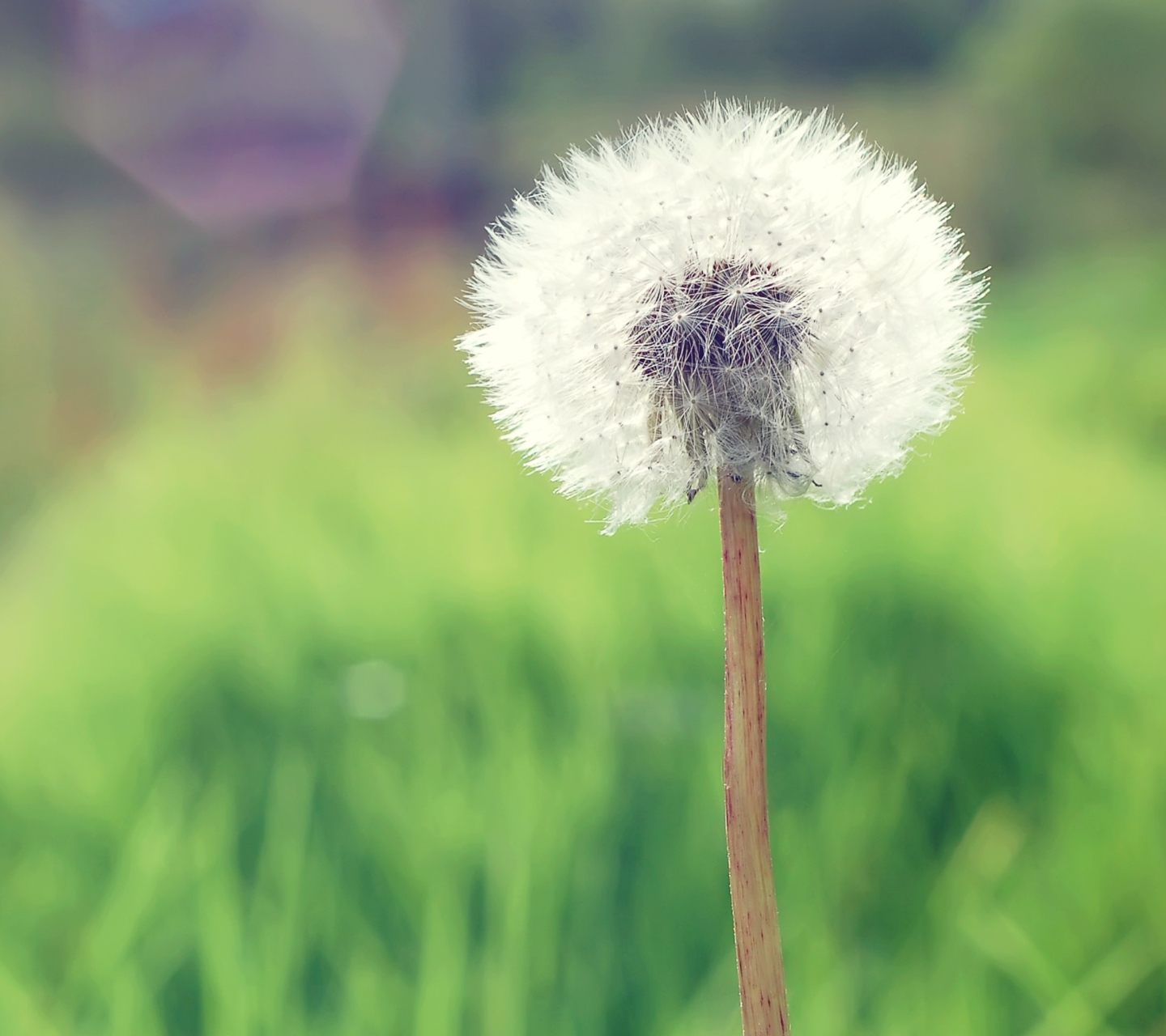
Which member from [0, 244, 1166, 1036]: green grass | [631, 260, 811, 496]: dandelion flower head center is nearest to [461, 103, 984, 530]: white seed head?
[631, 260, 811, 496]: dandelion flower head center

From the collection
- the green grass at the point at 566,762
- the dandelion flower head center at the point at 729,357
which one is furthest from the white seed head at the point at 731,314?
the green grass at the point at 566,762

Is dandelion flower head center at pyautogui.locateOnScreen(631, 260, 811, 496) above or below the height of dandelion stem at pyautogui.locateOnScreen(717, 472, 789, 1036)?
above

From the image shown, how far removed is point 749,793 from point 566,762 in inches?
15.6

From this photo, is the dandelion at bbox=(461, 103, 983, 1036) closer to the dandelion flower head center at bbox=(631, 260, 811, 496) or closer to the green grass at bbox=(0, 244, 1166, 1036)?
the dandelion flower head center at bbox=(631, 260, 811, 496)

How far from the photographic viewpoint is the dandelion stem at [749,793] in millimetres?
286

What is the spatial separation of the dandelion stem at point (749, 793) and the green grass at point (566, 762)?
28 cm

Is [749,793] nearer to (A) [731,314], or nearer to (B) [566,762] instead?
(A) [731,314]

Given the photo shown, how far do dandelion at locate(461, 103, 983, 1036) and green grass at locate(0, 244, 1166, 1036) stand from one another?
241 mm

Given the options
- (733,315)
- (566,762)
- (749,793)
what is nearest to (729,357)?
(733,315)

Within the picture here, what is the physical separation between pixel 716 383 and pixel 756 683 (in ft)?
0.34

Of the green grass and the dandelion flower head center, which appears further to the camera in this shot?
the green grass

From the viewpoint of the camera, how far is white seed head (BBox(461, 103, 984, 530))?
0.33m

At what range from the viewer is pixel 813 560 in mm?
813

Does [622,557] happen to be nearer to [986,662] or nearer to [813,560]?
[813,560]
